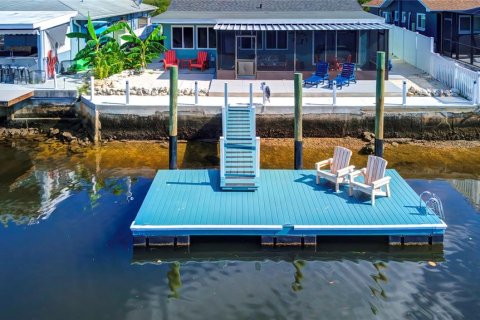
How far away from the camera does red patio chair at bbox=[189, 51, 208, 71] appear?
34.0 m

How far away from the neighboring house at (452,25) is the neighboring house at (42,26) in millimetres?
16516

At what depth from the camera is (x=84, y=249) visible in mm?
16422

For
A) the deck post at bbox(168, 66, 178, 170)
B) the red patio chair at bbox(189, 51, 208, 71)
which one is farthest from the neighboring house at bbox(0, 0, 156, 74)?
the deck post at bbox(168, 66, 178, 170)

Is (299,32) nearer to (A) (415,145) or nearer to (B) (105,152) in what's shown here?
(A) (415,145)

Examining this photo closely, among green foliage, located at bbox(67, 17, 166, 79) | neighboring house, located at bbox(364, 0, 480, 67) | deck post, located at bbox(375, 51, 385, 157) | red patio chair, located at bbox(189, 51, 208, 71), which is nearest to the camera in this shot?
deck post, located at bbox(375, 51, 385, 157)

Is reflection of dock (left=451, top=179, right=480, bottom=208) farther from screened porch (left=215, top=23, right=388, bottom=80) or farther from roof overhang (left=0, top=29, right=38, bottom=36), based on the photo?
roof overhang (left=0, top=29, right=38, bottom=36)

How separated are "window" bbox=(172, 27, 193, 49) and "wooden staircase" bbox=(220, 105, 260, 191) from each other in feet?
42.3

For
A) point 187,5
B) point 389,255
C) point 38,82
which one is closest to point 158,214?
point 389,255

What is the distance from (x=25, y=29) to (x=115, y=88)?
4.28m

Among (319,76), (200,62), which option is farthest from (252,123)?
(200,62)

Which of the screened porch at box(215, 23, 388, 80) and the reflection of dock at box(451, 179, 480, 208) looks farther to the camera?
the screened porch at box(215, 23, 388, 80)

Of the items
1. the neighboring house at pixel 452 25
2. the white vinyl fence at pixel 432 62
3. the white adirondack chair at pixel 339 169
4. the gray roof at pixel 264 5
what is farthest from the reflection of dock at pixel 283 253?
the gray roof at pixel 264 5

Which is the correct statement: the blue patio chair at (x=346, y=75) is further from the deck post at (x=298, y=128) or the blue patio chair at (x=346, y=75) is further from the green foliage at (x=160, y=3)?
the green foliage at (x=160, y=3)

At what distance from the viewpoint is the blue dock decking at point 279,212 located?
16359mm
